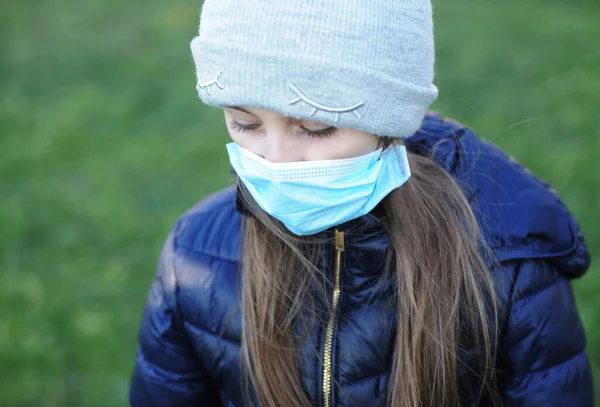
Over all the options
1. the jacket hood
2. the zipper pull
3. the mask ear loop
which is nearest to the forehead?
the mask ear loop

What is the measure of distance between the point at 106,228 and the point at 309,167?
2941 mm

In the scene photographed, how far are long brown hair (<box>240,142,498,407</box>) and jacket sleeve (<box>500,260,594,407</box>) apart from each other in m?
0.06

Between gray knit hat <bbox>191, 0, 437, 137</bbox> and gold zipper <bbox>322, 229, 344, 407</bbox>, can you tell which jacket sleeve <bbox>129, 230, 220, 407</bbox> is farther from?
gray knit hat <bbox>191, 0, 437, 137</bbox>

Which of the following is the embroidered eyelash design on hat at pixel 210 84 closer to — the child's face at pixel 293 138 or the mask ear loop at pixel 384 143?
the child's face at pixel 293 138

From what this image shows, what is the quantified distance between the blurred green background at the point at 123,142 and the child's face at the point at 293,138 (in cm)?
172

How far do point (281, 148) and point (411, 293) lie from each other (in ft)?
1.73

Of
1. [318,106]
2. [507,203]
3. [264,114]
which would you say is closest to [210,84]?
[264,114]

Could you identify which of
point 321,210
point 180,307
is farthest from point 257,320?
point 321,210

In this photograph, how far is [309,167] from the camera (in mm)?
1730

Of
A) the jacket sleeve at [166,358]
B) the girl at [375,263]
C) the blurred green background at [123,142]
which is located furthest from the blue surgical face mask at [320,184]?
the blurred green background at [123,142]

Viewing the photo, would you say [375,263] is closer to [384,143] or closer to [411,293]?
[411,293]

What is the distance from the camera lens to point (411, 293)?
1880 mm

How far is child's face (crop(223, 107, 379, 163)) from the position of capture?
67.1 inches

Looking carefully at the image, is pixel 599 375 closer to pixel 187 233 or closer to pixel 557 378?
pixel 557 378
